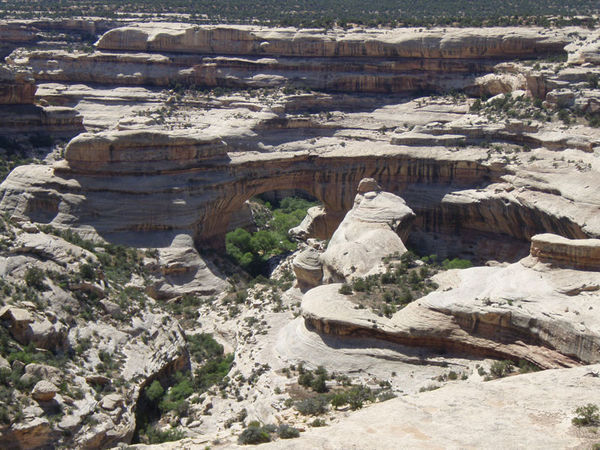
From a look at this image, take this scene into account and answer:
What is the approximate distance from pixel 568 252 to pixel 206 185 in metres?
26.3

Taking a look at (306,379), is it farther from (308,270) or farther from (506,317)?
(308,270)

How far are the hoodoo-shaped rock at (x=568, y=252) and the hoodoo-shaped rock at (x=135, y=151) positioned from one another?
25876 millimetres

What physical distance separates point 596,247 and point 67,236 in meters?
26.0

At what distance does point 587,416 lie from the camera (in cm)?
2311

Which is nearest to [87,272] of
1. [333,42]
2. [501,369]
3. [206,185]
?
[206,185]

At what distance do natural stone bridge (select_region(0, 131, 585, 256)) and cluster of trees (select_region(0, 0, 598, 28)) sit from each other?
22.9m

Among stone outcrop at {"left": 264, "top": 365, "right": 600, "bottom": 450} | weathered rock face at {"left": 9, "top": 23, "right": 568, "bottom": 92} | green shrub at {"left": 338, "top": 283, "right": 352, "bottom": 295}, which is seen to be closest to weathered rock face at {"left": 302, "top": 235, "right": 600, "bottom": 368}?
green shrub at {"left": 338, "top": 283, "right": 352, "bottom": 295}

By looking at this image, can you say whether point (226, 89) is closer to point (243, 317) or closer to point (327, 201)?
point (327, 201)

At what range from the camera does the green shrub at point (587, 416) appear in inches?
904

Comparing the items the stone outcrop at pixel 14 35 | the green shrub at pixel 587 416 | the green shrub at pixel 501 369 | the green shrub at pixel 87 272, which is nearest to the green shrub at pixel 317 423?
the green shrub at pixel 501 369

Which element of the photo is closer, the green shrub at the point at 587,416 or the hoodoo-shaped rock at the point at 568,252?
the green shrub at the point at 587,416

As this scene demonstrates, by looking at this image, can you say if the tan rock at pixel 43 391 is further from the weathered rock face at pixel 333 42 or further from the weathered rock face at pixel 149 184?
the weathered rock face at pixel 333 42

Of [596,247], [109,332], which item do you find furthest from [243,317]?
[596,247]

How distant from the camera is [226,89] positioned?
76.0 metres
